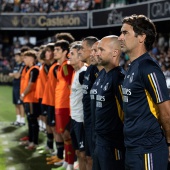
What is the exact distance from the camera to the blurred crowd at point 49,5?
22.7m

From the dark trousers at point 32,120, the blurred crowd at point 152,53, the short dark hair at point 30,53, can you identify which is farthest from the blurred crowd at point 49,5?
the dark trousers at point 32,120

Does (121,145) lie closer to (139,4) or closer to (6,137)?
(6,137)

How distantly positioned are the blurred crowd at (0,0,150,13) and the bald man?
1743 centimetres

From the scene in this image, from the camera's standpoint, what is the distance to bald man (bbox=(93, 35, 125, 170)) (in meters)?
3.83

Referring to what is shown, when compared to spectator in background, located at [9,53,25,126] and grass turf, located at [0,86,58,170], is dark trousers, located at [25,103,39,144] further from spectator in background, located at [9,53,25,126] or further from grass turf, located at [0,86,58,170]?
spectator in background, located at [9,53,25,126]

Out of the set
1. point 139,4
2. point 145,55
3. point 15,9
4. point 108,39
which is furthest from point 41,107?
point 15,9

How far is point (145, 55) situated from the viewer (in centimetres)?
331

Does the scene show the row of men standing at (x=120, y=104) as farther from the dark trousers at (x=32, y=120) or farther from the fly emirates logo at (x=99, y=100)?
the dark trousers at (x=32, y=120)

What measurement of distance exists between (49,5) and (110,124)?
22.5 metres

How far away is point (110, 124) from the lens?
3.87 metres

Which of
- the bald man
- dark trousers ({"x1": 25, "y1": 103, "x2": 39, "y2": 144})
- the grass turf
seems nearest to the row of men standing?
the bald man

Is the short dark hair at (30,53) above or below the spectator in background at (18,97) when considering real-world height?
above

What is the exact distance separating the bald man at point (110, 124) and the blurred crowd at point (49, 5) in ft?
57.2

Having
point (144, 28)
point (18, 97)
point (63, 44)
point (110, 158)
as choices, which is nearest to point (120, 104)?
point (110, 158)
